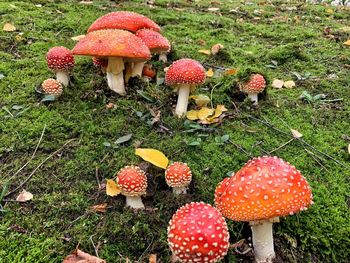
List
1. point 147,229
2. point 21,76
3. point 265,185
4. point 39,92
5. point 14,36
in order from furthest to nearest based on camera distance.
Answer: point 14,36 < point 21,76 < point 39,92 < point 147,229 < point 265,185

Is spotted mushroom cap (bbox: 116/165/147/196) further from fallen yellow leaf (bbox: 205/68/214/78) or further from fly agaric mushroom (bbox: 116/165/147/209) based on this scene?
fallen yellow leaf (bbox: 205/68/214/78)

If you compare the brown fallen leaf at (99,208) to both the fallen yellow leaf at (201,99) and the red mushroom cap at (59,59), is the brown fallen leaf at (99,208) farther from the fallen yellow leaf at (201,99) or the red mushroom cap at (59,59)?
the red mushroom cap at (59,59)

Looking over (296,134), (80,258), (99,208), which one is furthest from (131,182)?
(296,134)

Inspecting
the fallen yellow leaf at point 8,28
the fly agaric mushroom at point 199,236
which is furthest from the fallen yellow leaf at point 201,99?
the fallen yellow leaf at point 8,28

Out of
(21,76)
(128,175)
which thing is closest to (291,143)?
(128,175)

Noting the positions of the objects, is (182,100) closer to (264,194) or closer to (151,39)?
(151,39)

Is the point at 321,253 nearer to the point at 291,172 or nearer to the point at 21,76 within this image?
the point at 291,172
